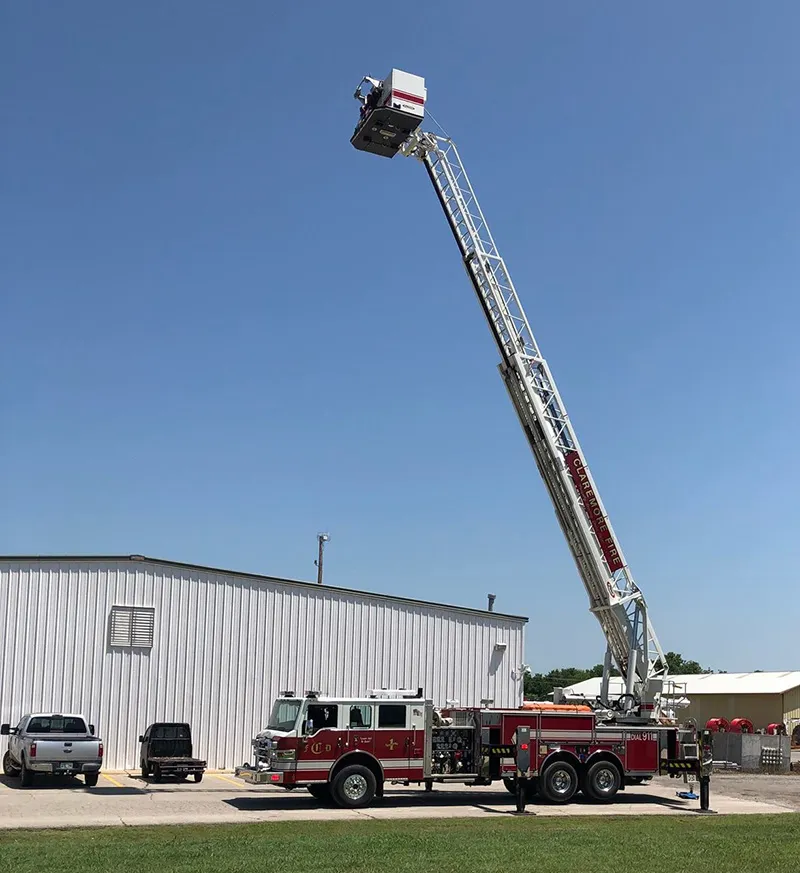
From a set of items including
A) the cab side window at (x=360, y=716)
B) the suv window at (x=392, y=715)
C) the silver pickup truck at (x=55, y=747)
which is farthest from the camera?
the silver pickup truck at (x=55, y=747)

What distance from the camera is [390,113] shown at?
23.0 metres

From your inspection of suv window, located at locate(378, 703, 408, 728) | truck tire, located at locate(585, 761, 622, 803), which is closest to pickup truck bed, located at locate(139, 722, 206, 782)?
suv window, located at locate(378, 703, 408, 728)

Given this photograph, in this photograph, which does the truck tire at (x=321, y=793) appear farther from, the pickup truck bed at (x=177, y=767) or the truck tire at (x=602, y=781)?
the truck tire at (x=602, y=781)

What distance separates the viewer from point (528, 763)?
22.0 m

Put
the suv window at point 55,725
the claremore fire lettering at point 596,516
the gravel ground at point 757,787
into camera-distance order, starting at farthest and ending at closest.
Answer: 1. the gravel ground at point 757,787
2. the suv window at point 55,725
3. the claremore fire lettering at point 596,516

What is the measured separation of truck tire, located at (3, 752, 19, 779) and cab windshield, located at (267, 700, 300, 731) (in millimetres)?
7463

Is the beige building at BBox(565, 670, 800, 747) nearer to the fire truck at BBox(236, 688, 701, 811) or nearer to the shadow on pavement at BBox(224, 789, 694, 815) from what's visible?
the shadow on pavement at BBox(224, 789, 694, 815)

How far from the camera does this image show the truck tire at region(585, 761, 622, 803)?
23.4 meters

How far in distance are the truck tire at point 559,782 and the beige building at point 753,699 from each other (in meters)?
30.8

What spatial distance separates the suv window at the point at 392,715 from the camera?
2227cm

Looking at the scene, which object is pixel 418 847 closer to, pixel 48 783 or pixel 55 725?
pixel 55 725

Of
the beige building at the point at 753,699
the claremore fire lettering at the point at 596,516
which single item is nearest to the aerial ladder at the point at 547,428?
the claremore fire lettering at the point at 596,516

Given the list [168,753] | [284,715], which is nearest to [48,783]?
[168,753]

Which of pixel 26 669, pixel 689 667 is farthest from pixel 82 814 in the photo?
pixel 689 667
